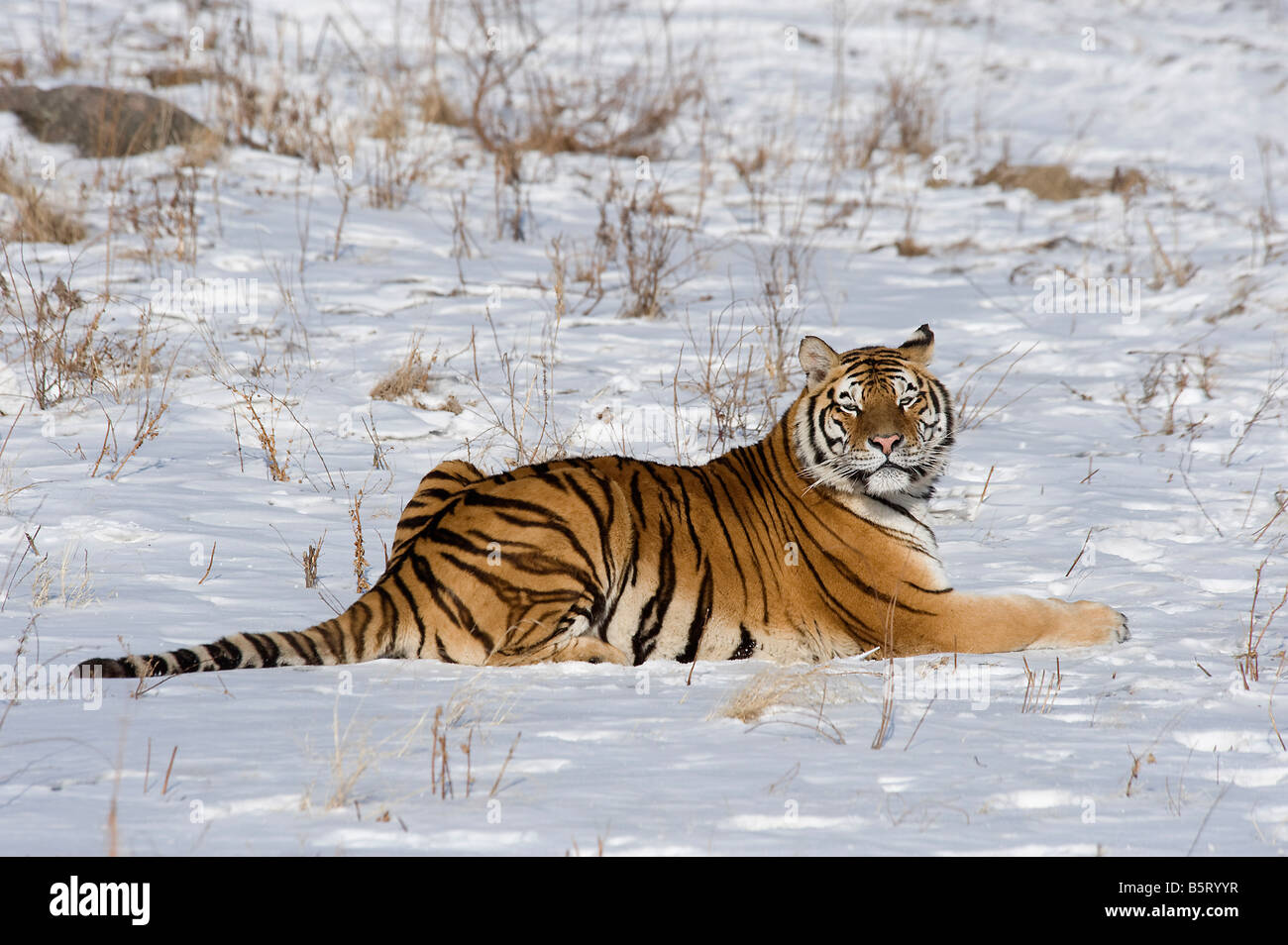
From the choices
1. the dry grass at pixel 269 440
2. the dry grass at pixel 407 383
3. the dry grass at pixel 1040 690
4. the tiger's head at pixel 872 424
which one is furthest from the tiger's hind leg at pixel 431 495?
the dry grass at pixel 407 383

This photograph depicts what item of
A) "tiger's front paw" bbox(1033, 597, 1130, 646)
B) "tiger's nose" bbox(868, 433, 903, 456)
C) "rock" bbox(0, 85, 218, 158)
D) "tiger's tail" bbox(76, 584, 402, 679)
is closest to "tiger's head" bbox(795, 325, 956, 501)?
"tiger's nose" bbox(868, 433, 903, 456)

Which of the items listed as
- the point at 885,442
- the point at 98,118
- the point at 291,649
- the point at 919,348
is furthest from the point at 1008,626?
the point at 98,118

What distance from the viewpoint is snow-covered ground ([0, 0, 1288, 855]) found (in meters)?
2.91

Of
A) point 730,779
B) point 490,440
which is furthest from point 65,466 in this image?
point 730,779

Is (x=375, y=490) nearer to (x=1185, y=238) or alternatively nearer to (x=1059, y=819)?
(x=1059, y=819)

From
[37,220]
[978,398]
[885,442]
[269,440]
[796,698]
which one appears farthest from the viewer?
[37,220]

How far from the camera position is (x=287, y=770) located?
2932 mm

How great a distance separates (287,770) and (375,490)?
10.9 feet

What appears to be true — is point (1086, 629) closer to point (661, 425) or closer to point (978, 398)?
point (661, 425)

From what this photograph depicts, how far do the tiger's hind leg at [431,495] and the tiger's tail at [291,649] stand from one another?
259 mm

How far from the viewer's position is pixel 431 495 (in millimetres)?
4383

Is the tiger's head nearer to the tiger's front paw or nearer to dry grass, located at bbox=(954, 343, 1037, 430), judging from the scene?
the tiger's front paw

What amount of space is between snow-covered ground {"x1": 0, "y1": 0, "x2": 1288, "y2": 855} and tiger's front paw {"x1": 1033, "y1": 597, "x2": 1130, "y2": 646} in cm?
6

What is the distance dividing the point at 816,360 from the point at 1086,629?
135 centimetres
